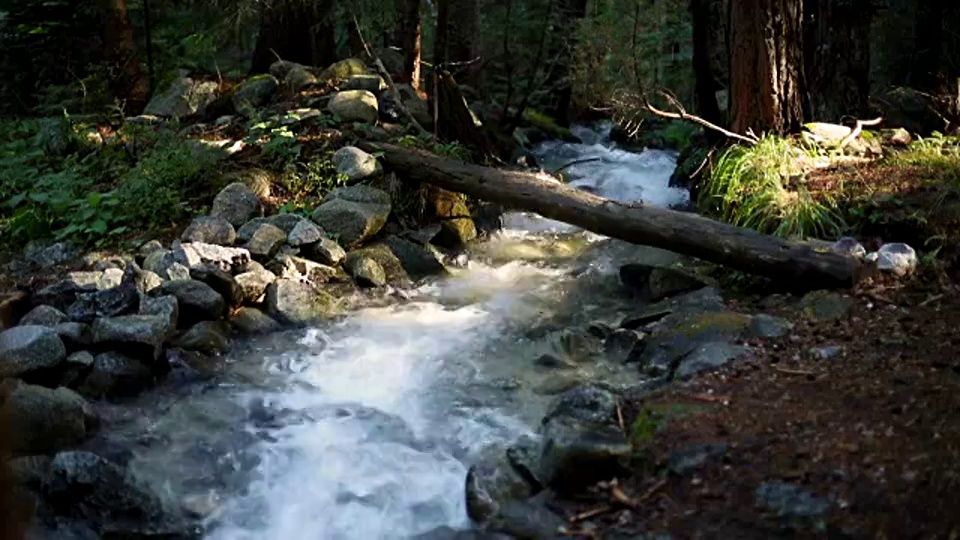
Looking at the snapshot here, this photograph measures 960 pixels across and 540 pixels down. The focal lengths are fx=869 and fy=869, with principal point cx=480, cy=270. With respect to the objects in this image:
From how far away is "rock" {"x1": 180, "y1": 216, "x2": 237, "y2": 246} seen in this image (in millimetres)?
7734

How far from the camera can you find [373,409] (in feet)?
18.9

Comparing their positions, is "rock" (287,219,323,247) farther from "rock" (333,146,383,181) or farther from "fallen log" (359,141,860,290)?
"fallen log" (359,141,860,290)

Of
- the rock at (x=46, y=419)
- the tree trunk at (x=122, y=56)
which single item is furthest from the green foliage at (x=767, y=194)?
the tree trunk at (x=122, y=56)

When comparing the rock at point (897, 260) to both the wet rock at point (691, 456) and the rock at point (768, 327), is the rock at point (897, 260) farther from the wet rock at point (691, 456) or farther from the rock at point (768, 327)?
the wet rock at point (691, 456)

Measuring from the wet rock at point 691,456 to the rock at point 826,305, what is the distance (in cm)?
195

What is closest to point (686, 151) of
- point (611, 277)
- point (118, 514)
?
point (611, 277)

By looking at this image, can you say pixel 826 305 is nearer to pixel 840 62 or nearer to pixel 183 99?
pixel 840 62

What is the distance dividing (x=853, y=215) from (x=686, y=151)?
4927 millimetres

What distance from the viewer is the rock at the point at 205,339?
21.0 feet

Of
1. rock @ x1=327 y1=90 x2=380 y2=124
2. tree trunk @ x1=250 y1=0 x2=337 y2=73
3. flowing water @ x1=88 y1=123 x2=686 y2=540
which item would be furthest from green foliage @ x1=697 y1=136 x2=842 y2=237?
tree trunk @ x1=250 y1=0 x2=337 y2=73

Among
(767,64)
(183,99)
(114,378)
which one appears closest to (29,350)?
(114,378)

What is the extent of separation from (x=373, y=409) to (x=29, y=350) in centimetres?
224

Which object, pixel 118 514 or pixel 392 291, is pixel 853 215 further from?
pixel 118 514

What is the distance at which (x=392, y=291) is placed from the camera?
26.0ft
